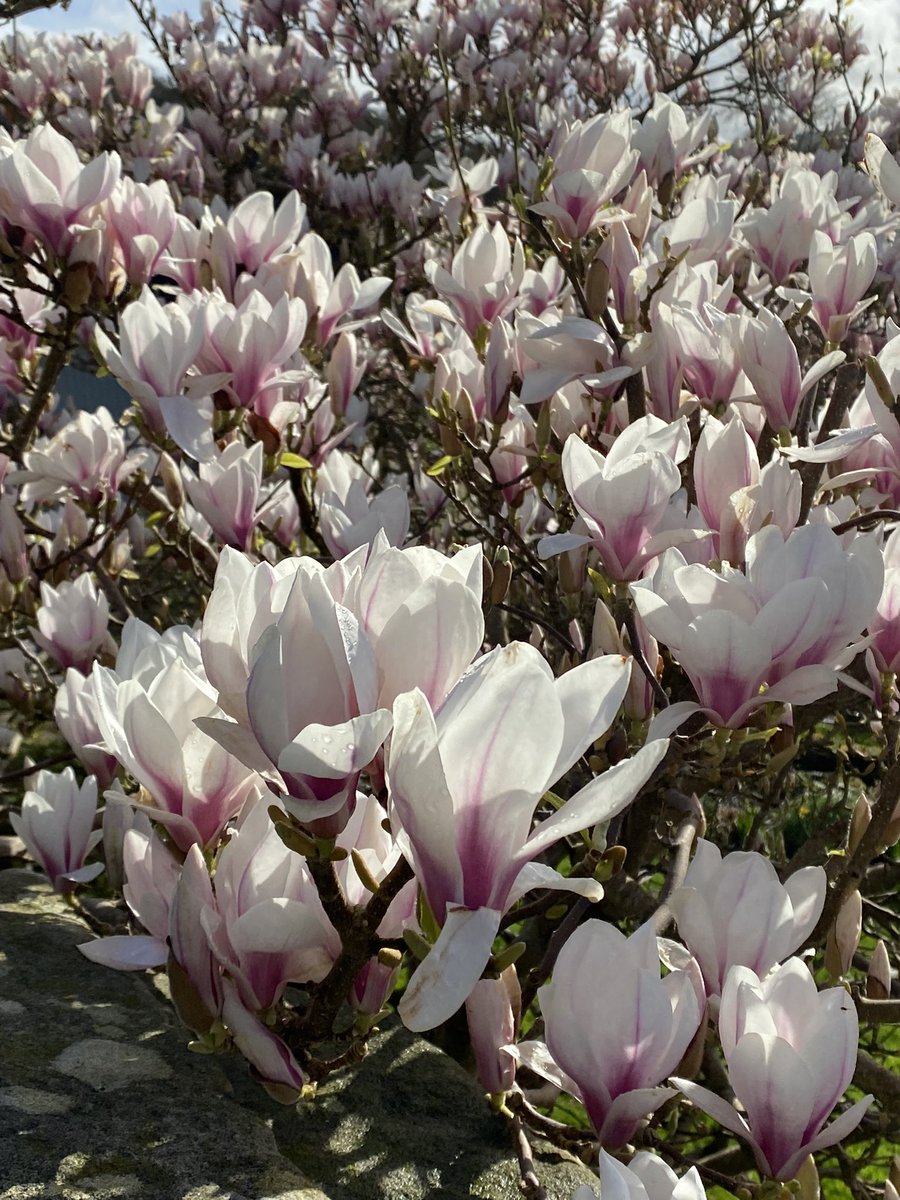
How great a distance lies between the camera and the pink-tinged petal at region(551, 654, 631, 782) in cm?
67

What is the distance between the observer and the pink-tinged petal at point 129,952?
0.85m

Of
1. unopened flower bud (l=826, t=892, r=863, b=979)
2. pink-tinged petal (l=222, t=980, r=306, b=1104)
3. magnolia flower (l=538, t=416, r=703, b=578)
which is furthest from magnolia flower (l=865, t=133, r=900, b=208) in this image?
pink-tinged petal (l=222, t=980, r=306, b=1104)

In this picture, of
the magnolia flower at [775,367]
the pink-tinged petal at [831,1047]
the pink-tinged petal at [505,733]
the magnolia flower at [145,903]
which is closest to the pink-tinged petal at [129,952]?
the magnolia flower at [145,903]

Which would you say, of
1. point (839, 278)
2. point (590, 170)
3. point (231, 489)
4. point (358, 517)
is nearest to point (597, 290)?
point (590, 170)

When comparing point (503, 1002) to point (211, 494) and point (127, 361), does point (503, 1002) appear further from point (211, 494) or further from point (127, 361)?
point (127, 361)

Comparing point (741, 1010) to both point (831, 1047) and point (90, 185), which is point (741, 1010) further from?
point (90, 185)

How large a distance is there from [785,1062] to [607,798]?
0.94 feet

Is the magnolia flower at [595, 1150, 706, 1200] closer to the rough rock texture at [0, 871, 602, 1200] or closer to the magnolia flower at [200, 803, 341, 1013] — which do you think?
the magnolia flower at [200, 803, 341, 1013]

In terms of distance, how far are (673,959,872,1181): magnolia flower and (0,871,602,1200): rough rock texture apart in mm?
367

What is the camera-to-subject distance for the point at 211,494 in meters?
1.60

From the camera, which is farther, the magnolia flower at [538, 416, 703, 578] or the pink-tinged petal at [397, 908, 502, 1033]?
the magnolia flower at [538, 416, 703, 578]

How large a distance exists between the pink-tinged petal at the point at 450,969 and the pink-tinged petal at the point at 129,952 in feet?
1.06

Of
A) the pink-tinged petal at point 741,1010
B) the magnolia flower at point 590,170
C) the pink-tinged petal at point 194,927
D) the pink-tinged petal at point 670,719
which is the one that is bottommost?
the pink-tinged petal at point 741,1010

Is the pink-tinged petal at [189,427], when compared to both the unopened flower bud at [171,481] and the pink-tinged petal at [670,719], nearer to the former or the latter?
the unopened flower bud at [171,481]
